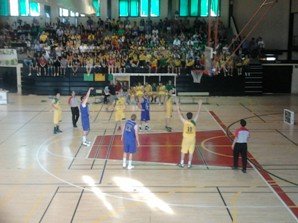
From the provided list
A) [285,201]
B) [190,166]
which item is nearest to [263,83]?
[190,166]

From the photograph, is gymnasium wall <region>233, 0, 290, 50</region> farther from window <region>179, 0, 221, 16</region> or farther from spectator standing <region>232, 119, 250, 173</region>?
spectator standing <region>232, 119, 250, 173</region>

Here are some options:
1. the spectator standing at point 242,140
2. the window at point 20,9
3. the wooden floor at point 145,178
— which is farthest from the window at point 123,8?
the spectator standing at point 242,140

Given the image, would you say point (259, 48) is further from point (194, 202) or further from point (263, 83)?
point (194, 202)

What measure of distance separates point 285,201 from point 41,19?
101ft

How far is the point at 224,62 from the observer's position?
3130cm

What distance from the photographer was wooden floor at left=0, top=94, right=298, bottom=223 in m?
10.3

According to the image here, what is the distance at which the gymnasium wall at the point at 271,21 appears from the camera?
3656 cm

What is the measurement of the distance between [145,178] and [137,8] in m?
27.5

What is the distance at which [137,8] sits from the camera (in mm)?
38219

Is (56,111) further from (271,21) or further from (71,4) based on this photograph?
(271,21)

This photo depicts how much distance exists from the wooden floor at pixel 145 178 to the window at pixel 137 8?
62.0 feet

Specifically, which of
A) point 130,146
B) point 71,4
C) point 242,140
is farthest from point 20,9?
Result: point 71,4

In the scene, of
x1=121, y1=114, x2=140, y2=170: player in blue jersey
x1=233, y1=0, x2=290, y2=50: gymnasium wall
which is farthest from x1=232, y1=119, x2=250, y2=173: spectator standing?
x1=233, y1=0, x2=290, y2=50: gymnasium wall

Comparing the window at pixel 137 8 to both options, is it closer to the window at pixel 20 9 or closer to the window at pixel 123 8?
the window at pixel 123 8
